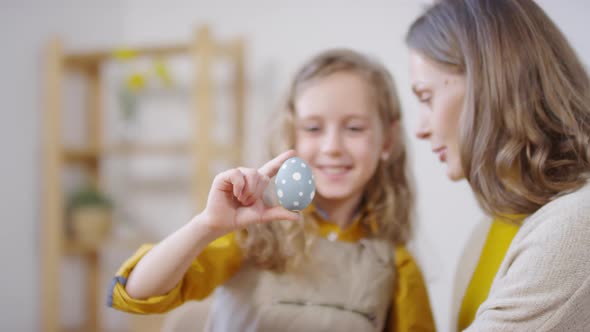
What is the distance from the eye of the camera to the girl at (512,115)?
605mm

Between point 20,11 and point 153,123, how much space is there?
0.60 metres

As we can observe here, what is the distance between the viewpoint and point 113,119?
2098 millimetres

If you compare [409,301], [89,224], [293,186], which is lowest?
[89,224]

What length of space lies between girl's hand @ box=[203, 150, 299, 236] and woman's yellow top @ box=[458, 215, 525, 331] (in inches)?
13.7

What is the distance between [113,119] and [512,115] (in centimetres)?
178

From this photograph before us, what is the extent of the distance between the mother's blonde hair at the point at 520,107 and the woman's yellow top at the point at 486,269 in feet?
0.32

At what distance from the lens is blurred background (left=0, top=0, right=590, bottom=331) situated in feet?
5.56

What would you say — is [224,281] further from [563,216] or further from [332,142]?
[563,216]

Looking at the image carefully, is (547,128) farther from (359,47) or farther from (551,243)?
(359,47)

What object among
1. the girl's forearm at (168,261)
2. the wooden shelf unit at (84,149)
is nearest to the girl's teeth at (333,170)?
the girl's forearm at (168,261)

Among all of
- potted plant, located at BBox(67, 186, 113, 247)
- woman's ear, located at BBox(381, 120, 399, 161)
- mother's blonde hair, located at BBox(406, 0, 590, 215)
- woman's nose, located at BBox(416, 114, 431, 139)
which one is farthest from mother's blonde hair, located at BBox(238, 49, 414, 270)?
potted plant, located at BBox(67, 186, 113, 247)

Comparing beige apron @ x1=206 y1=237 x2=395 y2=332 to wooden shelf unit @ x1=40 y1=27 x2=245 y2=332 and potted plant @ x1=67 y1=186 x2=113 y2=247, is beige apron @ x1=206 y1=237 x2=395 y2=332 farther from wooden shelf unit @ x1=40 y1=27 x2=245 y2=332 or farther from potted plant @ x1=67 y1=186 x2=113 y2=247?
potted plant @ x1=67 y1=186 x2=113 y2=247

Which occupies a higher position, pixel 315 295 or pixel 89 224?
pixel 315 295

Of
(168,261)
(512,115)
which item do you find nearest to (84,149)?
(168,261)
